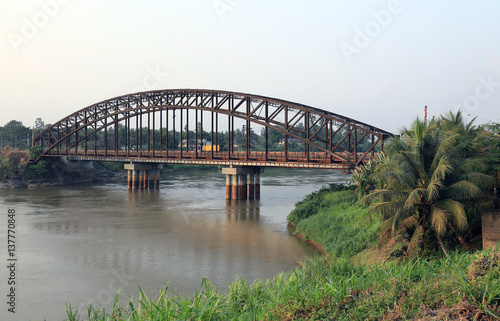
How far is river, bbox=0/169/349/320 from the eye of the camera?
1891 centimetres

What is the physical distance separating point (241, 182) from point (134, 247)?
24857 millimetres

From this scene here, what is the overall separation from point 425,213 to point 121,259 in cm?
1653

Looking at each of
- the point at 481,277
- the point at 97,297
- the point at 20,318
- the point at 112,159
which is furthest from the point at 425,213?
the point at 112,159

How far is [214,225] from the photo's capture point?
115 feet

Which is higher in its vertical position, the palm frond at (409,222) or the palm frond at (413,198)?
the palm frond at (413,198)

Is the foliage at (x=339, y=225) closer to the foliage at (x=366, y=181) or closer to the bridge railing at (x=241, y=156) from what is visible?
the foliage at (x=366, y=181)

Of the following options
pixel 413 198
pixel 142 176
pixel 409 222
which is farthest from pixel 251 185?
pixel 413 198

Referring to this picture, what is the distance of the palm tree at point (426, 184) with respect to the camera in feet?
51.6

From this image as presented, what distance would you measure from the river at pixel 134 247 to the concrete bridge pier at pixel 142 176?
12752 millimetres

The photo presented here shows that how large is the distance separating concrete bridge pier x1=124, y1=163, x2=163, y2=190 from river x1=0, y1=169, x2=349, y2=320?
1275 centimetres

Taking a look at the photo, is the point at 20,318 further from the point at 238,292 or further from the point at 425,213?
the point at 425,213

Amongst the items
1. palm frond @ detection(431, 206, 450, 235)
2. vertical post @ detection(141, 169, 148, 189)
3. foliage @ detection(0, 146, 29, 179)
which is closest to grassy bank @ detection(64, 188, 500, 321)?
palm frond @ detection(431, 206, 450, 235)

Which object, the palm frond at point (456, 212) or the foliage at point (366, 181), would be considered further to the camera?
the foliage at point (366, 181)

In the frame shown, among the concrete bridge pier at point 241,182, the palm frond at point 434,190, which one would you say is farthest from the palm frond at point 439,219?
the concrete bridge pier at point 241,182
